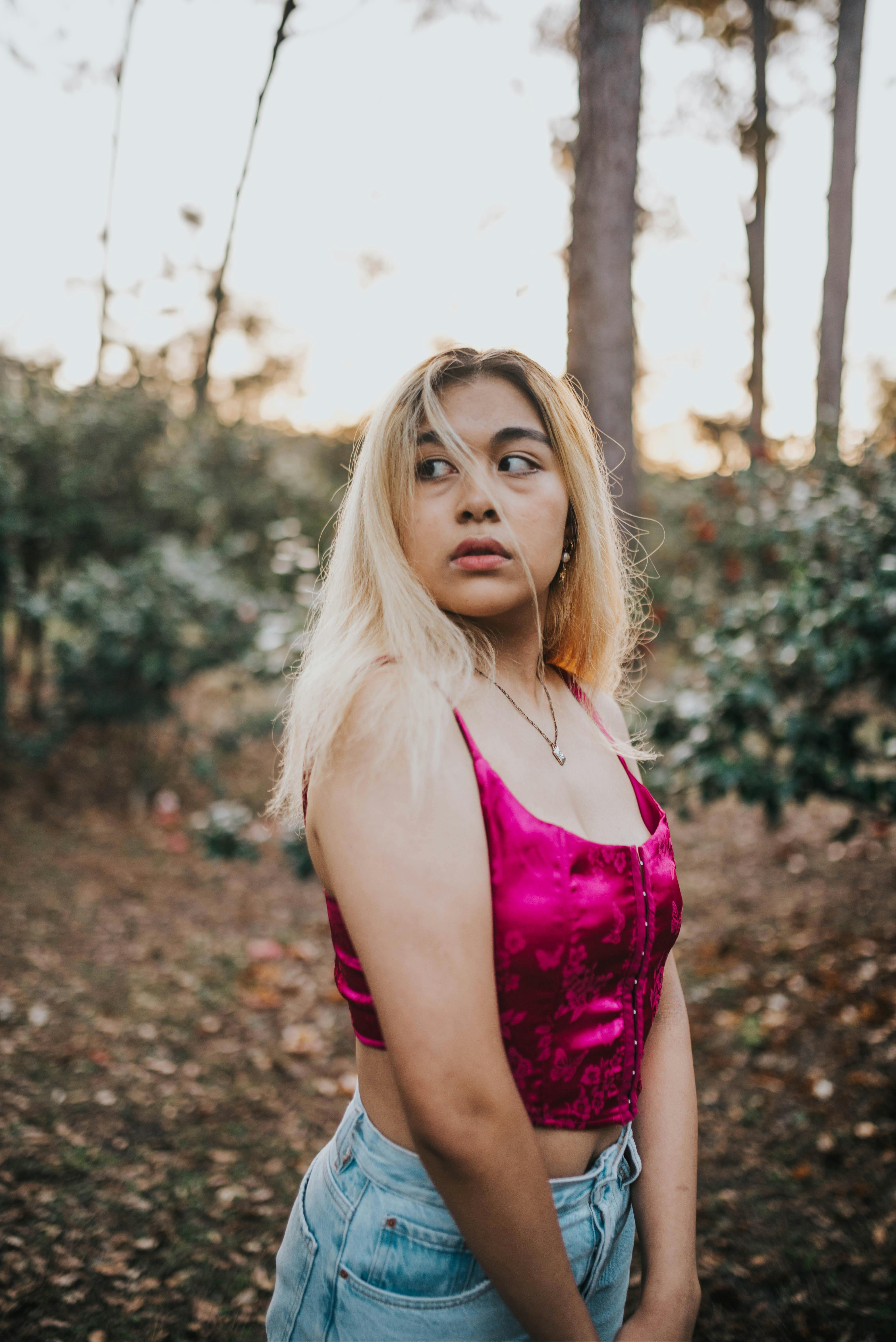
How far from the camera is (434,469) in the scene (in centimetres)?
129

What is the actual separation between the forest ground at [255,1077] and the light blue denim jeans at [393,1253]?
5.93ft

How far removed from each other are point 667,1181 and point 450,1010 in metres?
0.67

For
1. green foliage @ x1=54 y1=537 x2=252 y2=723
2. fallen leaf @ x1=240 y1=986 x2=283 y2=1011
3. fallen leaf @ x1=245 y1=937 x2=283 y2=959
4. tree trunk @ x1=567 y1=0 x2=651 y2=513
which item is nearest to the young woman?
tree trunk @ x1=567 y1=0 x2=651 y2=513

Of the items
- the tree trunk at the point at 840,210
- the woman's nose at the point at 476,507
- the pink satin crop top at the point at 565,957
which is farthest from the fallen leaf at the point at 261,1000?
the tree trunk at the point at 840,210

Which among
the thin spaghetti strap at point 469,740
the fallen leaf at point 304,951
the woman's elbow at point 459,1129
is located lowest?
the fallen leaf at point 304,951

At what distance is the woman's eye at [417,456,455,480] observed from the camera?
128cm

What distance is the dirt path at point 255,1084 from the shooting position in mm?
2656

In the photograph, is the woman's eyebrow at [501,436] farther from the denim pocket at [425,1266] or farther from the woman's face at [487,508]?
the denim pocket at [425,1266]

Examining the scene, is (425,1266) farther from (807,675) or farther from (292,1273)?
(807,675)

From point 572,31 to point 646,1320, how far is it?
6169mm

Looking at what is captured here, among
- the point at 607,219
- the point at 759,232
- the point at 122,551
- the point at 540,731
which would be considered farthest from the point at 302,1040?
the point at 759,232

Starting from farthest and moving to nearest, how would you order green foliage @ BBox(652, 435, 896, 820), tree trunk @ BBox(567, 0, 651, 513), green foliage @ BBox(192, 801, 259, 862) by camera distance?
green foliage @ BBox(192, 801, 259, 862) < tree trunk @ BBox(567, 0, 651, 513) < green foliage @ BBox(652, 435, 896, 820)

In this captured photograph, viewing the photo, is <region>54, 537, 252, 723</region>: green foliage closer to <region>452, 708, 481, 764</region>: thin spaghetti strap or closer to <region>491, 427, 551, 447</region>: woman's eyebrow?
<region>491, 427, 551, 447</region>: woman's eyebrow

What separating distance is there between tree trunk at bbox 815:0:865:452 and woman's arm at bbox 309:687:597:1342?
7.15 meters
